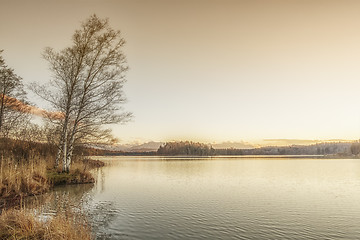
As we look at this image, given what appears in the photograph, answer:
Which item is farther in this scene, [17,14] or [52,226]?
[17,14]

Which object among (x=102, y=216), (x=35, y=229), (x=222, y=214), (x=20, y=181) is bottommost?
(x=222, y=214)

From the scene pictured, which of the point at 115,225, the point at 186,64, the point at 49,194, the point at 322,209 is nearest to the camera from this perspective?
the point at 115,225

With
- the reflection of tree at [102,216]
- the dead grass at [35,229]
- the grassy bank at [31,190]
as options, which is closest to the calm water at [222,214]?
the reflection of tree at [102,216]

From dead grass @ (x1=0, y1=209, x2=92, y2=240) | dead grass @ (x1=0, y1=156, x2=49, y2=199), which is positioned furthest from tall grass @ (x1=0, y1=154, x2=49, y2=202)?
dead grass @ (x1=0, y1=209, x2=92, y2=240)

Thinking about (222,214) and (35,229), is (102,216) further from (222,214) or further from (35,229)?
(222,214)

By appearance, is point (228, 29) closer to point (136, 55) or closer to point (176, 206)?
point (136, 55)

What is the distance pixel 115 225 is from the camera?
9.23 m

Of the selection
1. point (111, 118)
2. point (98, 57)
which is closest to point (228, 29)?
point (98, 57)

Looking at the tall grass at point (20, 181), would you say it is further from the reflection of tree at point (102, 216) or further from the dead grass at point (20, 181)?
the reflection of tree at point (102, 216)

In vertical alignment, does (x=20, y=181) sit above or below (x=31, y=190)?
above

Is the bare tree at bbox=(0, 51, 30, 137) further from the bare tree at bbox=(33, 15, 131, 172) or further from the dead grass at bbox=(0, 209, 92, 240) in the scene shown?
the dead grass at bbox=(0, 209, 92, 240)

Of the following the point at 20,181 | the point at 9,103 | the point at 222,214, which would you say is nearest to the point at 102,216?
the point at 222,214

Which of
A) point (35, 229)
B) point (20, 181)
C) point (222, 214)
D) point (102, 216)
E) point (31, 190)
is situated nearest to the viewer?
point (35, 229)

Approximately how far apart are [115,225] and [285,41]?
77.2 feet
